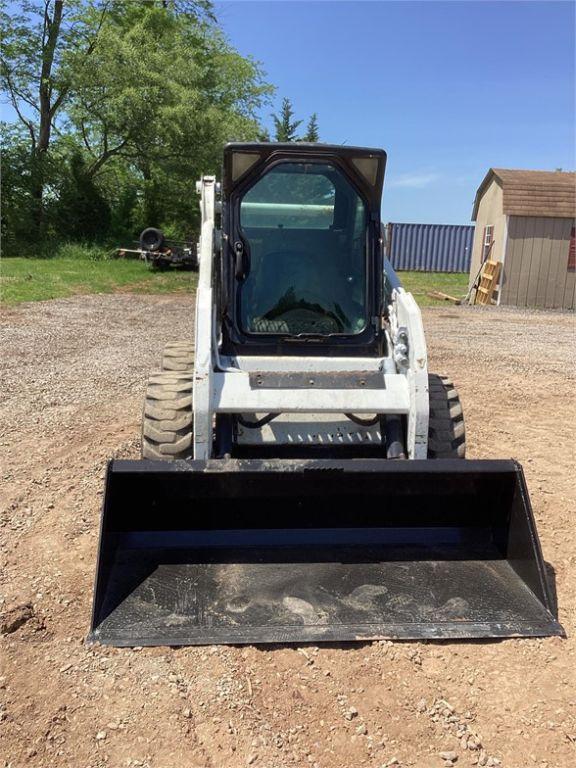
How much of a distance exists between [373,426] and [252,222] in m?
1.61

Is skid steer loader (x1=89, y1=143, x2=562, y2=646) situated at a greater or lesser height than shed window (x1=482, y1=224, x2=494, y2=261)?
lesser

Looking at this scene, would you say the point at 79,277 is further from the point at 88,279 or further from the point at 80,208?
the point at 80,208

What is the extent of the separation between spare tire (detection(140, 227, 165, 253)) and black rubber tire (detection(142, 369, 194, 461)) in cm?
1645

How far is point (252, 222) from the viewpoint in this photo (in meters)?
4.48

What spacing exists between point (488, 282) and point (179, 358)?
15332 millimetres

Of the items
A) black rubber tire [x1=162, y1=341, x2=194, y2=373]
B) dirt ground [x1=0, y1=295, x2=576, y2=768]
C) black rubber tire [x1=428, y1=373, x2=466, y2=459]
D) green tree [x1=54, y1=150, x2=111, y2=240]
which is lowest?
dirt ground [x1=0, y1=295, x2=576, y2=768]

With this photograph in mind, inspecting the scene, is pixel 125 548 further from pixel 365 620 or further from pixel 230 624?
pixel 365 620

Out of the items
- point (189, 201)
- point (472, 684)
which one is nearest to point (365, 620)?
point (472, 684)

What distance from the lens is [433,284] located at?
918 inches

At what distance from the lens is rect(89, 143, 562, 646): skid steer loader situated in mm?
3131

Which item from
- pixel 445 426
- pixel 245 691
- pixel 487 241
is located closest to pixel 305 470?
pixel 245 691

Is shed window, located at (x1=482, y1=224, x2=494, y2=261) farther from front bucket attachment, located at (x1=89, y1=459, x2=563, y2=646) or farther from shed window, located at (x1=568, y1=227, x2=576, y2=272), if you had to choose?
front bucket attachment, located at (x1=89, y1=459, x2=563, y2=646)

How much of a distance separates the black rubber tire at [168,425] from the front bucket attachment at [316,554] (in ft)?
1.32

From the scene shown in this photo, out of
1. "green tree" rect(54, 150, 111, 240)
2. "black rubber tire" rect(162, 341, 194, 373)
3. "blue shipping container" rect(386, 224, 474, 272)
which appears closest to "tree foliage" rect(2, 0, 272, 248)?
"green tree" rect(54, 150, 111, 240)
